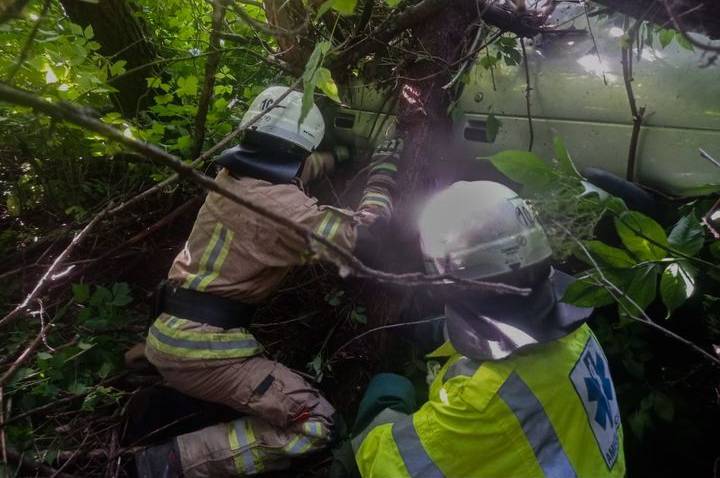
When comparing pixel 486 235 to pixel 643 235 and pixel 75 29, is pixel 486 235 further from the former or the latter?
pixel 75 29

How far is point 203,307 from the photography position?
2.27m

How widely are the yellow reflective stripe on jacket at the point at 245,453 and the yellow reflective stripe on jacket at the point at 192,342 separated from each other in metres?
0.42

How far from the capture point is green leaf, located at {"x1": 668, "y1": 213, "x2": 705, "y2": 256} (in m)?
1.23

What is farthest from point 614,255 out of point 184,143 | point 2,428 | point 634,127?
point 2,428

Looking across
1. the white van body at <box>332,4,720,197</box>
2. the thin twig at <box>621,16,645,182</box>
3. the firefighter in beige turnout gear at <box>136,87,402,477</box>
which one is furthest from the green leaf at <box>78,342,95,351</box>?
the thin twig at <box>621,16,645,182</box>

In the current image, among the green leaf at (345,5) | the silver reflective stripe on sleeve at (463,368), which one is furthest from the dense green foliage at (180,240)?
the silver reflective stripe on sleeve at (463,368)

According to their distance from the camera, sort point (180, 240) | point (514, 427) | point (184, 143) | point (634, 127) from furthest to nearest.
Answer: point (180, 240) → point (184, 143) → point (634, 127) → point (514, 427)

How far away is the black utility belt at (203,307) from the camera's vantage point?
89.4 inches

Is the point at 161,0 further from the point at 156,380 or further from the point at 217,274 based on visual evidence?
the point at 156,380

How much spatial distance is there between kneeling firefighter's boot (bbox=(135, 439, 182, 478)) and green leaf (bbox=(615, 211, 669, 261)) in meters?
2.22

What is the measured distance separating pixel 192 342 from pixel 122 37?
2.12 m

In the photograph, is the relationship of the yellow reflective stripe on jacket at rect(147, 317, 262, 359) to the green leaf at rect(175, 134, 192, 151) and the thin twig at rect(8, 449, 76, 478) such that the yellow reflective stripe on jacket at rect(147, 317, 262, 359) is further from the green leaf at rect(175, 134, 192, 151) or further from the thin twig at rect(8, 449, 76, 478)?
the green leaf at rect(175, 134, 192, 151)

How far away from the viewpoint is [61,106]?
0.60 m

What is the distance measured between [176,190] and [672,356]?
2.92 meters
